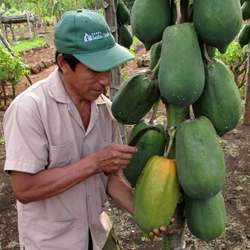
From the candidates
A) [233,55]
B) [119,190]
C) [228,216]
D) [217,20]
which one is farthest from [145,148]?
[233,55]

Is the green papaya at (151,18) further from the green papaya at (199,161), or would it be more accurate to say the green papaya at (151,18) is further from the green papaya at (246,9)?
the green papaya at (246,9)

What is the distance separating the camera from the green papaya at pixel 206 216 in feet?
4.30

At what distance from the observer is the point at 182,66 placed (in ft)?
3.83

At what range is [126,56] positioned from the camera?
1.69m

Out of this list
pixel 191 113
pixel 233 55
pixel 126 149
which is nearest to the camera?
pixel 191 113

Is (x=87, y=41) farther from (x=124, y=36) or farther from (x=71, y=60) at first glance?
(x=124, y=36)

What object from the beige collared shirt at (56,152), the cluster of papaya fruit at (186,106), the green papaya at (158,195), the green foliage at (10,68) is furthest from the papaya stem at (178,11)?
the green foliage at (10,68)

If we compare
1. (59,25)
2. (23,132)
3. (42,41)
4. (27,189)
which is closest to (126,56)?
(59,25)

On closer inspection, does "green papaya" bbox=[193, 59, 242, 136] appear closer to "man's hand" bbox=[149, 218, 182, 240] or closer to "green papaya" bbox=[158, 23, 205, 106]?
"green papaya" bbox=[158, 23, 205, 106]

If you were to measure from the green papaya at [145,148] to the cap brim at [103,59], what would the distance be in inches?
10.8

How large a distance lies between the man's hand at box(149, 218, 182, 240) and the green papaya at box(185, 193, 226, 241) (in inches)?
1.7

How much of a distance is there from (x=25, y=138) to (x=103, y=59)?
1.31ft

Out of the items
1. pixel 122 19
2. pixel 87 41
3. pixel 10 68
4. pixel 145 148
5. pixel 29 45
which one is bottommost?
pixel 29 45

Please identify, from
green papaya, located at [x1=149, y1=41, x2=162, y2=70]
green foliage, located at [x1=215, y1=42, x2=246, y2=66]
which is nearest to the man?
green papaya, located at [x1=149, y1=41, x2=162, y2=70]
